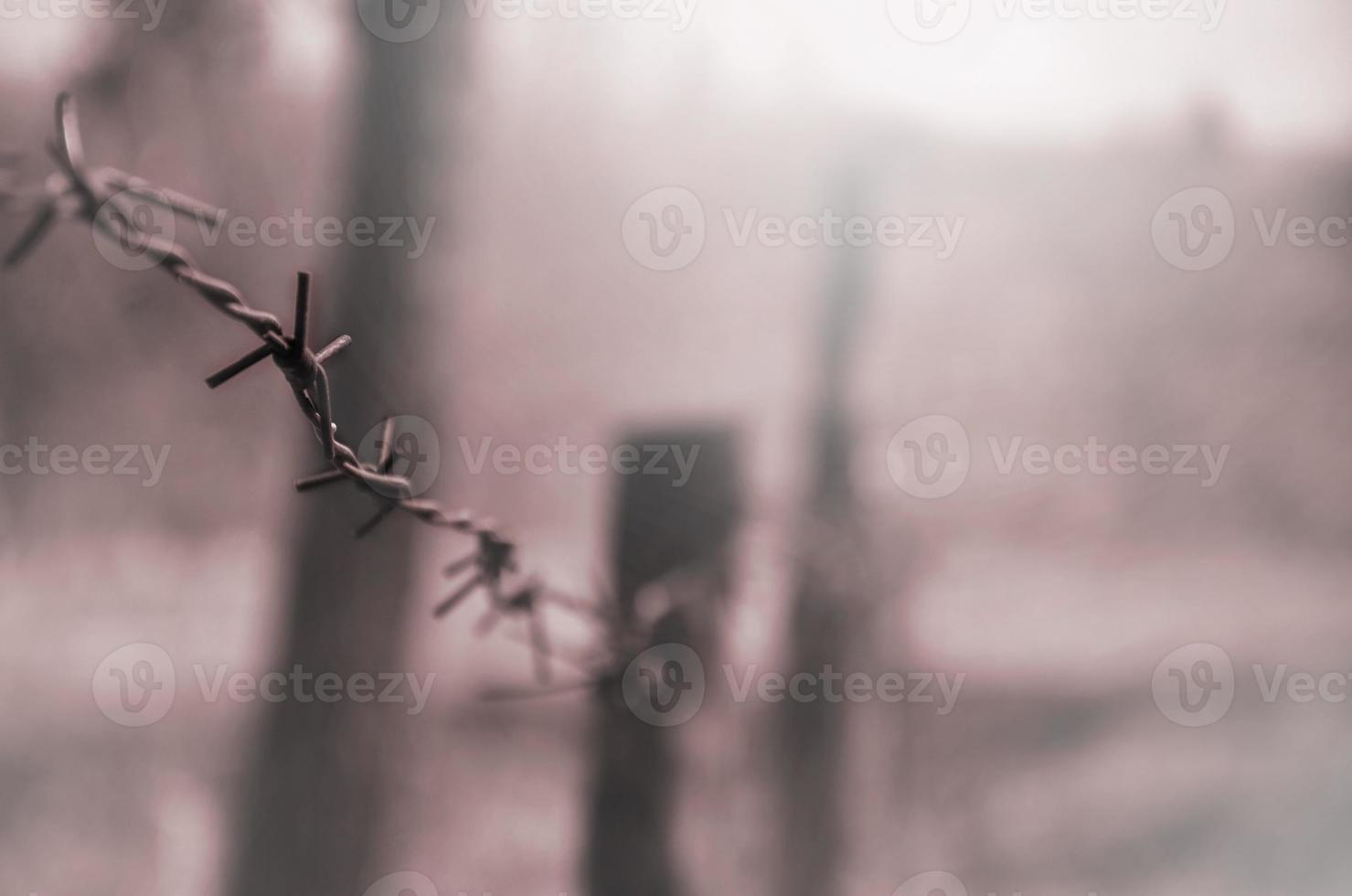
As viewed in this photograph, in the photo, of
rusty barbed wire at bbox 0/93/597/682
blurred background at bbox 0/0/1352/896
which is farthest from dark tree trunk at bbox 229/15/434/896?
rusty barbed wire at bbox 0/93/597/682

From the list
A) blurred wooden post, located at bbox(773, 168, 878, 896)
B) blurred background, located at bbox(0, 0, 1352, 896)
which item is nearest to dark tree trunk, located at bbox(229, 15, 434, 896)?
blurred background, located at bbox(0, 0, 1352, 896)

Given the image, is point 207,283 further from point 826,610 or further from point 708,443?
point 826,610

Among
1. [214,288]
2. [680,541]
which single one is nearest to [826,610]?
[680,541]

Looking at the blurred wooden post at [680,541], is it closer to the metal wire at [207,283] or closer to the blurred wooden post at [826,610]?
the blurred wooden post at [826,610]

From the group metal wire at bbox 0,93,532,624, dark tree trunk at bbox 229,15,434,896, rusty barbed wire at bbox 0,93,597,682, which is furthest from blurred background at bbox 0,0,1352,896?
metal wire at bbox 0,93,532,624

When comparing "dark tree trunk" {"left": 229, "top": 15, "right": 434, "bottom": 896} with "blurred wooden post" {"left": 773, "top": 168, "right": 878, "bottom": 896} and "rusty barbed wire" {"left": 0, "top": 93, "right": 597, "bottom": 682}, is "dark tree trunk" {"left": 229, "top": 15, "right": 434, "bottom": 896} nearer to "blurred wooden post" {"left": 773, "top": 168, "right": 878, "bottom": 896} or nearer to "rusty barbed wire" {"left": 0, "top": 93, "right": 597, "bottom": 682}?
"rusty barbed wire" {"left": 0, "top": 93, "right": 597, "bottom": 682}

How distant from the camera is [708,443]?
0.95 meters

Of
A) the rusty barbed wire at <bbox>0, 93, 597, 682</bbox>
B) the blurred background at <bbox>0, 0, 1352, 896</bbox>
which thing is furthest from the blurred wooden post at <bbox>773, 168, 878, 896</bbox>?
the rusty barbed wire at <bbox>0, 93, 597, 682</bbox>

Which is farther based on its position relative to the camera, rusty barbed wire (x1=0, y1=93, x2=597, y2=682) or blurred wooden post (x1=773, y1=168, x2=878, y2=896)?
blurred wooden post (x1=773, y1=168, x2=878, y2=896)

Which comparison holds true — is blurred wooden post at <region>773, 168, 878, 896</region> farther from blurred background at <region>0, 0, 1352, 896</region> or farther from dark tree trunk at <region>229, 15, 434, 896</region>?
dark tree trunk at <region>229, 15, 434, 896</region>

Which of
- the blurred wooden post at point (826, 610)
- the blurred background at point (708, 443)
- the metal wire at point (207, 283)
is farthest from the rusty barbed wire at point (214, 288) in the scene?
the blurred wooden post at point (826, 610)

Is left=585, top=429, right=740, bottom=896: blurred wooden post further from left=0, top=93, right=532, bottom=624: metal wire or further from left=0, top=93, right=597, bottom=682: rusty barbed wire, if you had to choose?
left=0, top=93, right=532, bottom=624: metal wire

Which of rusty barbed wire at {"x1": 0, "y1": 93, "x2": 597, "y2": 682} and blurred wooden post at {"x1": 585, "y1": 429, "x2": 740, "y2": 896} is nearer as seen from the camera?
rusty barbed wire at {"x1": 0, "y1": 93, "x2": 597, "y2": 682}

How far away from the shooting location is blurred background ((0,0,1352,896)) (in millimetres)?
883
